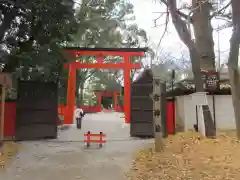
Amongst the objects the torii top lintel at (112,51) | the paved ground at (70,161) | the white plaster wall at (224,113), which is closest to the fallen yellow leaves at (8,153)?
the paved ground at (70,161)

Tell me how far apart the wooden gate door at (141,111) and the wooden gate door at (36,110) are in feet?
10.6

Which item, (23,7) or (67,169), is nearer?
(67,169)

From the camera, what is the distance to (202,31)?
1069 centimetres

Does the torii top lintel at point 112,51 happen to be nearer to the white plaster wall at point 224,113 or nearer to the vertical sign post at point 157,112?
the white plaster wall at point 224,113

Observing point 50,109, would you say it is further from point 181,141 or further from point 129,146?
point 181,141

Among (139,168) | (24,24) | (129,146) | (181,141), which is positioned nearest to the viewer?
(139,168)

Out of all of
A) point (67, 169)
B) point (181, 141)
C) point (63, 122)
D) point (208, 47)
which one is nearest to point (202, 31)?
point (208, 47)

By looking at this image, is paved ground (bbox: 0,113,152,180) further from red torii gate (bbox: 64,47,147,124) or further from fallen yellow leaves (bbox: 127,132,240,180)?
red torii gate (bbox: 64,47,147,124)

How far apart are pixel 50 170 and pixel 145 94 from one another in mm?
5910

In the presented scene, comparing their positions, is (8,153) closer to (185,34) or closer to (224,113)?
(185,34)

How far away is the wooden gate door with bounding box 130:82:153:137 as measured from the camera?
462 inches

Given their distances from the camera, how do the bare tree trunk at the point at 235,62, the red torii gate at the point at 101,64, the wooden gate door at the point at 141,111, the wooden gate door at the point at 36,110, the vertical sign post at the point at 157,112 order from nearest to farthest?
1. the bare tree trunk at the point at 235,62
2. the vertical sign post at the point at 157,112
3. the wooden gate door at the point at 36,110
4. the wooden gate door at the point at 141,111
5. the red torii gate at the point at 101,64

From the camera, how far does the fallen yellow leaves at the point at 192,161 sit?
19.7 ft

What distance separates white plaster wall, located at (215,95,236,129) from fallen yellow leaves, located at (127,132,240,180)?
93.4 inches
